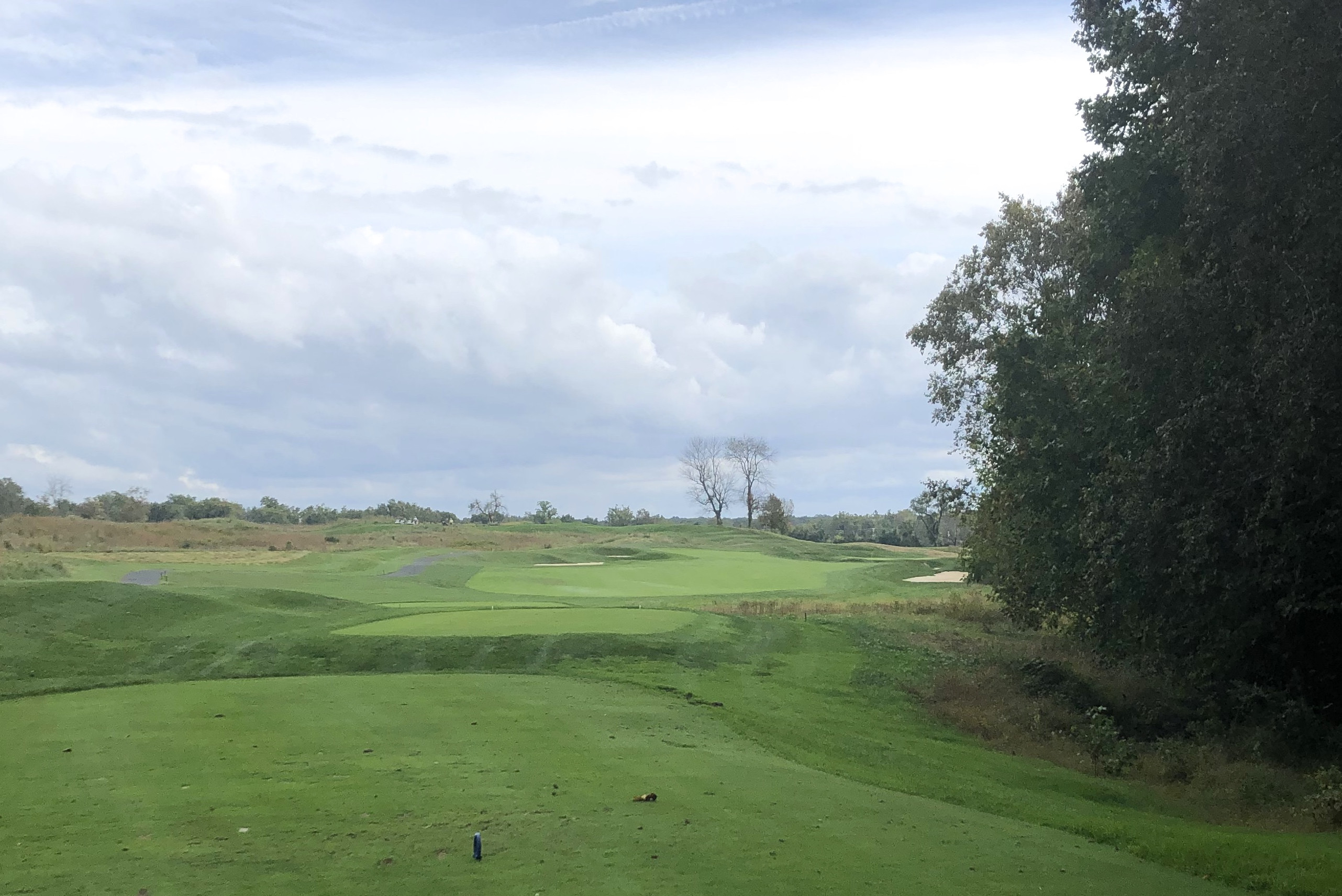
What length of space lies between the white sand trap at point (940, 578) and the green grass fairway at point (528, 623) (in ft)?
86.0

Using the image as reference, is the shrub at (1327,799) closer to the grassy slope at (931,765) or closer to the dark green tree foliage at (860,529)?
the grassy slope at (931,765)

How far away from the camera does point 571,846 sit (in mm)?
8672

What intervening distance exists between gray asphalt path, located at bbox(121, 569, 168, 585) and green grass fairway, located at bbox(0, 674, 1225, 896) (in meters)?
17.8

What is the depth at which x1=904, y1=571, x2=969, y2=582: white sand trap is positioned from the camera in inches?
1956

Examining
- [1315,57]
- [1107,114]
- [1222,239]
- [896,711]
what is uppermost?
[1107,114]

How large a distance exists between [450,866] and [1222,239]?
1305 cm

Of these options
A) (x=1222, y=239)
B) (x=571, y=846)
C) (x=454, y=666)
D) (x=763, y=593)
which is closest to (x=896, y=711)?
(x=454, y=666)

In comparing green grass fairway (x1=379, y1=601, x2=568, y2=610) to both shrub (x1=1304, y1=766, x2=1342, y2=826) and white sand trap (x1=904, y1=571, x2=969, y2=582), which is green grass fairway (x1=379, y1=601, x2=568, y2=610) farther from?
white sand trap (x1=904, y1=571, x2=969, y2=582)

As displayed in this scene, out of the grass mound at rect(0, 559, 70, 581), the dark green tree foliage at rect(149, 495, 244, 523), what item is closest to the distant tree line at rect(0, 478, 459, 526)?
the dark green tree foliage at rect(149, 495, 244, 523)

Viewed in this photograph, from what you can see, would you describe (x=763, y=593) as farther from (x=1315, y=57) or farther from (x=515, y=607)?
(x=1315, y=57)

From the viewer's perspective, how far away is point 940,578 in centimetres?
5109

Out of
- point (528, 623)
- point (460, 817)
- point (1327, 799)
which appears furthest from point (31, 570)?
point (1327, 799)

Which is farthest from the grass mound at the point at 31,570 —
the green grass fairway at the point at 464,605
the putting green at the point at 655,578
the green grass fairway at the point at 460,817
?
the green grass fairway at the point at 460,817

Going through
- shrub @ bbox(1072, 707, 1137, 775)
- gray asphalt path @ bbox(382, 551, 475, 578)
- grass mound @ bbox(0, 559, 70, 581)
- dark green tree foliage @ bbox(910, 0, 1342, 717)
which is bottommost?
shrub @ bbox(1072, 707, 1137, 775)
